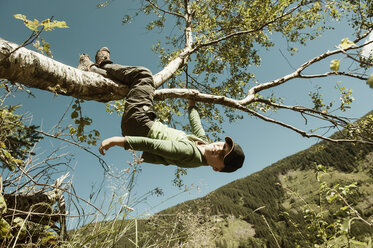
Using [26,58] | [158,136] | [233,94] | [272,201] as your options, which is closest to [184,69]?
[233,94]

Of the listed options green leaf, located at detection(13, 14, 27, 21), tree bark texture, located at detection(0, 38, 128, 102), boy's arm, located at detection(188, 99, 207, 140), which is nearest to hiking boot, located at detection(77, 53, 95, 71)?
tree bark texture, located at detection(0, 38, 128, 102)

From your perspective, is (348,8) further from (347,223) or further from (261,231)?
(261,231)

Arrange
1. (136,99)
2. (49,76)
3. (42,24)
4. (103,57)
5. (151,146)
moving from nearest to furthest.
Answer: (42,24), (49,76), (151,146), (136,99), (103,57)

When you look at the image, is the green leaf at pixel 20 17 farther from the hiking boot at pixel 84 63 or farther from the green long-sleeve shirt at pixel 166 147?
the hiking boot at pixel 84 63

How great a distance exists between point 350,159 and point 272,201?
5788cm

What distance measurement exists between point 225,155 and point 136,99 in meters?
1.59

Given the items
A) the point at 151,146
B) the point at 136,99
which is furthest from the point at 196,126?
the point at 151,146

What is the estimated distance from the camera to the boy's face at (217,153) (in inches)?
→ 124

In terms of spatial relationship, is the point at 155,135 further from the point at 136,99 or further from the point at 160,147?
the point at 136,99

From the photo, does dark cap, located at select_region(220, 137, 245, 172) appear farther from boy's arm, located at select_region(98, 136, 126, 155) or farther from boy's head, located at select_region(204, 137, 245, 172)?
boy's arm, located at select_region(98, 136, 126, 155)

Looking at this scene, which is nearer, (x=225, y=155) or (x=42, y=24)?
(x=42, y=24)

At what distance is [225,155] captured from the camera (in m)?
3.09

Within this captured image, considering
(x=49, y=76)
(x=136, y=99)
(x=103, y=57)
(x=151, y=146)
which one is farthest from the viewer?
(x=103, y=57)

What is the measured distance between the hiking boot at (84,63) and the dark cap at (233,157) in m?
2.55
